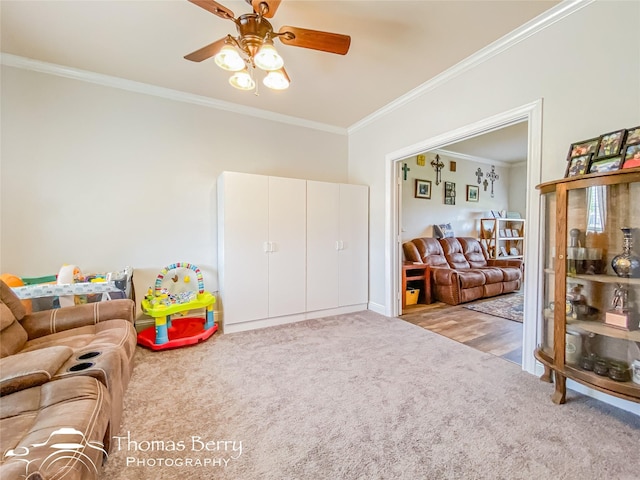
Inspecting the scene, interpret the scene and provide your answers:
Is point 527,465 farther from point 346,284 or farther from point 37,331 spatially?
point 37,331

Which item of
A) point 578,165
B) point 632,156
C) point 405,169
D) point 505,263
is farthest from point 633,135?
point 505,263

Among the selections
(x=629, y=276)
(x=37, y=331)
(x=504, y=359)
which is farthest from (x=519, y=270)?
(x=37, y=331)

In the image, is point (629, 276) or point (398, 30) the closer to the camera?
point (629, 276)

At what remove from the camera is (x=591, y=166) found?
1.68 meters

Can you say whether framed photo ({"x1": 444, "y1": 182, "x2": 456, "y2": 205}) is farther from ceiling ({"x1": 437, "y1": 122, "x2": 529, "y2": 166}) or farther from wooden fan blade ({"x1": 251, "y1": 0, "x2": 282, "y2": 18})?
wooden fan blade ({"x1": 251, "y1": 0, "x2": 282, "y2": 18})

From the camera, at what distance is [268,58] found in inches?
67.9

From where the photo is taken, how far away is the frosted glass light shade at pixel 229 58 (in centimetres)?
171

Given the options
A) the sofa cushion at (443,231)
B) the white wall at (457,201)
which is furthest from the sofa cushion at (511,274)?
the white wall at (457,201)

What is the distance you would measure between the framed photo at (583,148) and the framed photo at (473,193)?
163 inches

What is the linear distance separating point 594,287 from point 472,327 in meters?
1.62

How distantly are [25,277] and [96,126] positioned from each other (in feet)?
5.08

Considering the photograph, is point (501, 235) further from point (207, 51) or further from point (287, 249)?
point (207, 51)

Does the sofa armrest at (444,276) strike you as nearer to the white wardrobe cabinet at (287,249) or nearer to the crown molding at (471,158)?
the white wardrobe cabinet at (287,249)

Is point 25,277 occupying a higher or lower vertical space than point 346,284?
higher
